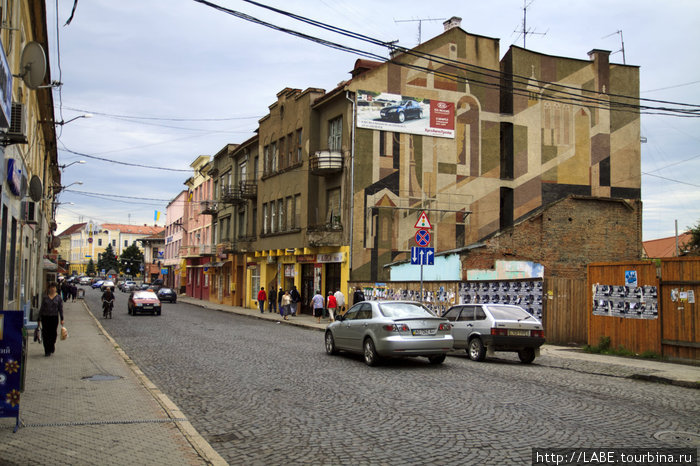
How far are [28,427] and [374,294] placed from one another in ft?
73.1

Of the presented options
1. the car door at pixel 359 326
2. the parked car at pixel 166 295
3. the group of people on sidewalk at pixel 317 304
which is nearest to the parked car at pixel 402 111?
the group of people on sidewalk at pixel 317 304

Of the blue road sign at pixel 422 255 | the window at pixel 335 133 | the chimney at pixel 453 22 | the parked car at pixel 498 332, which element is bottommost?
the parked car at pixel 498 332

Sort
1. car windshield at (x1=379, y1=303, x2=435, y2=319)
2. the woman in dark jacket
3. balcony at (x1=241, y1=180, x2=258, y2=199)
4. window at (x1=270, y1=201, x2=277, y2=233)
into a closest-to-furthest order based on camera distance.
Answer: car windshield at (x1=379, y1=303, x2=435, y2=319)
the woman in dark jacket
window at (x1=270, y1=201, x2=277, y2=233)
balcony at (x1=241, y1=180, x2=258, y2=199)

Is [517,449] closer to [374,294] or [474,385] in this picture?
[474,385]

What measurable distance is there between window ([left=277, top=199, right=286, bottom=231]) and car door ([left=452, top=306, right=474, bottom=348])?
24.2 meters

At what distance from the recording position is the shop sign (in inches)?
1261

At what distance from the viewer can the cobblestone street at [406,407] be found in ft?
21.8

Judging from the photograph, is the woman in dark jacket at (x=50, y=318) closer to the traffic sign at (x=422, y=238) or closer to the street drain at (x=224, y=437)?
the street drain at (x=224, y=437)

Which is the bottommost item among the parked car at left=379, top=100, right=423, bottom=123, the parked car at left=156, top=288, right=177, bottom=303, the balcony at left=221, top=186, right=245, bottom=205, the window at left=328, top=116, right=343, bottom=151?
the parked car at left=156, top=288, right=177, bottom=303

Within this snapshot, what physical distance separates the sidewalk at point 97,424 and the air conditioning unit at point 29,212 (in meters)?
9.12

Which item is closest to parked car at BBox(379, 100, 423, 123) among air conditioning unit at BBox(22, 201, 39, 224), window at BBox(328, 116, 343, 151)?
window at BBox(328, 116, 343, 151)

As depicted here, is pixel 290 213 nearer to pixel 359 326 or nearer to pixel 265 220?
pixel 265 220

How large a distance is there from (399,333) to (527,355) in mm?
4026

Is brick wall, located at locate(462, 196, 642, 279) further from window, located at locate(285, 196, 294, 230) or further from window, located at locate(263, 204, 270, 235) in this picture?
window, located at locate(263, 204, 270, 235)
